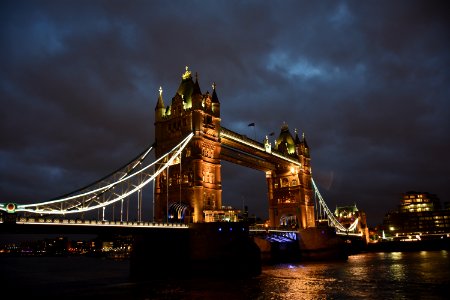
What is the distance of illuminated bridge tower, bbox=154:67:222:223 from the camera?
56531mm

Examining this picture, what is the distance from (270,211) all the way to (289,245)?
18086 mm

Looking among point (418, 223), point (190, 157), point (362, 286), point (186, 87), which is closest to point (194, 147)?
point (190, 157)

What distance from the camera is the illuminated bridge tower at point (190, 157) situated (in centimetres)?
5653

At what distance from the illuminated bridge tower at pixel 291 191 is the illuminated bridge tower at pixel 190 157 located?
35.2m

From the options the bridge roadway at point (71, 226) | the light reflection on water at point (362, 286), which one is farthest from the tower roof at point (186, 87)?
the light reflection on water at point (362, 286)

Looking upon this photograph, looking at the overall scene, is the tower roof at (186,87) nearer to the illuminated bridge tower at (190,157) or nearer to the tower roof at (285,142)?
the illuminated bridge tower at (190,157)

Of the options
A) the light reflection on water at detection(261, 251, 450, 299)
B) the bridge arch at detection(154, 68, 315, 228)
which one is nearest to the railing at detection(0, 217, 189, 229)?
the bridge arch at detection(154, 68, 315, 228)

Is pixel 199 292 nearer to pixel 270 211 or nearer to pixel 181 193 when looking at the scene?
pixel 181 193

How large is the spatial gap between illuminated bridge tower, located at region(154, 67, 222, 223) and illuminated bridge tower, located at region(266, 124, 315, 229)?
3519 cm

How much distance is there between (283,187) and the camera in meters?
94.3

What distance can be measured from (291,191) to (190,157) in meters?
40.7

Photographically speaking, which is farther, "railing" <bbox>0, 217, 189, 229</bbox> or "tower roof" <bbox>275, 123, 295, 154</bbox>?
"tower roof" <bbox>275, 123, 295, 154</bbox>

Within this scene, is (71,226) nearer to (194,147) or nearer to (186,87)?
(194,147)

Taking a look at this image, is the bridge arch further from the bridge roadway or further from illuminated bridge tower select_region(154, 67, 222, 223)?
the bridge roadway
